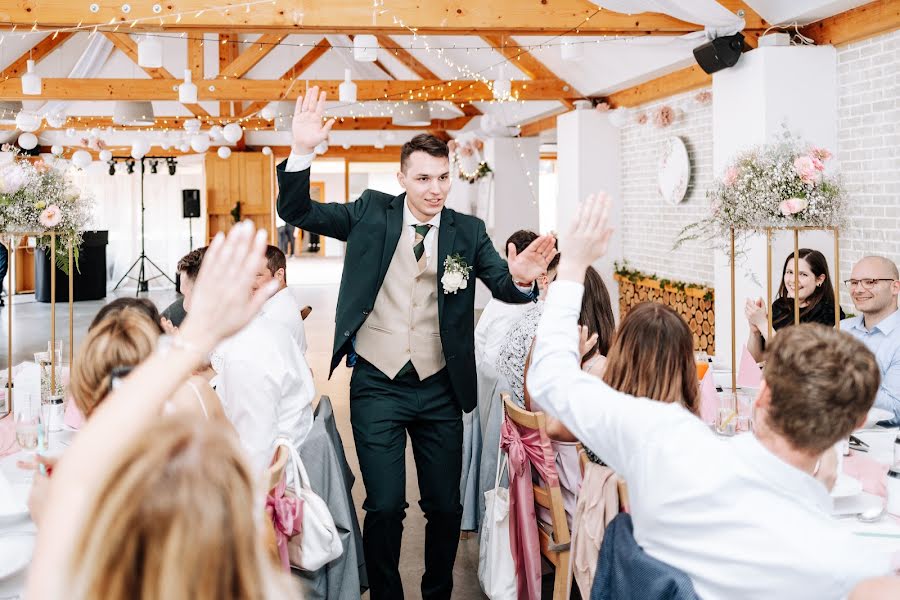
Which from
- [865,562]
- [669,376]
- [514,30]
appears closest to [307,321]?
[514,30]

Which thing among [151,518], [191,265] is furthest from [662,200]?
[151,518]

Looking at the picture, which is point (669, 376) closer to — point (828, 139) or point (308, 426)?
point (308, 426)

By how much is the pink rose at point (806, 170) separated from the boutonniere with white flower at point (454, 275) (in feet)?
5.08

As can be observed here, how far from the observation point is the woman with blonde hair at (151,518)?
81 centimetres

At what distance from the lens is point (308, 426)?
10.2 feet

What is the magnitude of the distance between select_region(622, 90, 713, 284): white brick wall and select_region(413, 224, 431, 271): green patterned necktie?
5.19m

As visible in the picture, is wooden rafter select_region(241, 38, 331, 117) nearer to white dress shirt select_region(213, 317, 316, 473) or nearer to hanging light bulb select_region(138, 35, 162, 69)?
hanging light bulb select_region(138, 35, 162, 69)

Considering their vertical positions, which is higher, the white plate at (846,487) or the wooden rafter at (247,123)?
the wooden rafter at (247,123)

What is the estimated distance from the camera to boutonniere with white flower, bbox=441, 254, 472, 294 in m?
2.97

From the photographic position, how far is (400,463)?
3041mm

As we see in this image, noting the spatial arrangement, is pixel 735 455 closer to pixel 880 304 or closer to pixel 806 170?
pixel 806 170

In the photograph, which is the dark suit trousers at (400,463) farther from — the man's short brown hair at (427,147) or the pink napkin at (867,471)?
the pink napkin at (867,471)

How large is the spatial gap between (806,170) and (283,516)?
2.48 meters

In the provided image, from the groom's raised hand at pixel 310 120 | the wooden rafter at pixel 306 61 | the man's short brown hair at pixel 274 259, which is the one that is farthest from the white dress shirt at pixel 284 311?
the wooden rafter at pixel 306 61
